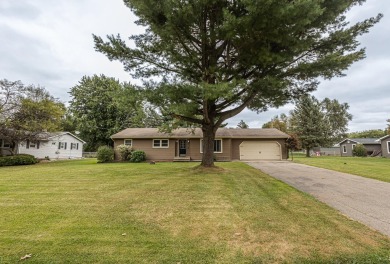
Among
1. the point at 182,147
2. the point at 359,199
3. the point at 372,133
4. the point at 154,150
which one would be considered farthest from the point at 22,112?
the point at 372,133

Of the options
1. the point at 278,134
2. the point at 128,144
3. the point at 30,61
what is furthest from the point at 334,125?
the point at 30,61

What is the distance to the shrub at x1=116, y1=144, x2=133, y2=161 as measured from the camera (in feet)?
71.6

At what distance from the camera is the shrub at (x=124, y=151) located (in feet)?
71.6

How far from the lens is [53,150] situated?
1169 inches

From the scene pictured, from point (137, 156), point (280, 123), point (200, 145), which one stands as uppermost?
point (280, 123)

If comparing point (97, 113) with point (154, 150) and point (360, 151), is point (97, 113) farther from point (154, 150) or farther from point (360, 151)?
point (360, 151)

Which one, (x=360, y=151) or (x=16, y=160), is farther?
(x=360, y=151)

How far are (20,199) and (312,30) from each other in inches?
496

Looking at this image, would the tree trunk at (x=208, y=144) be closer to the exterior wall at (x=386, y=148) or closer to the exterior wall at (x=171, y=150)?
the exterior wall at (x=171, y=150)

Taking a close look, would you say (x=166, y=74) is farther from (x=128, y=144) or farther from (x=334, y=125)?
(x=334, y=125)

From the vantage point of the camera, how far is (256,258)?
10.6 feet

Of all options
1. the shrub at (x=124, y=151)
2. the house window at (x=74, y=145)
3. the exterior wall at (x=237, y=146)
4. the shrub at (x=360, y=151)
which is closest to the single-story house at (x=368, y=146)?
the shrub at (x=360, y=151)

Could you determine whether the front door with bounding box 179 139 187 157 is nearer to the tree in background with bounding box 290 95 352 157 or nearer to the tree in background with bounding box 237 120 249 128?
the tree in background with bounding box 290 95 352 157

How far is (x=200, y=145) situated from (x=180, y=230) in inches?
738
